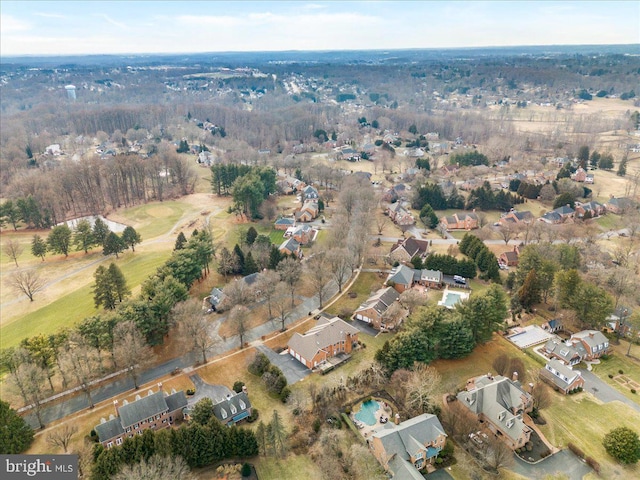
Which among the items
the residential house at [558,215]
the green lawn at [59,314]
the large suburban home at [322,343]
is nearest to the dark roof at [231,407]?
the large suburban home at [322,343]

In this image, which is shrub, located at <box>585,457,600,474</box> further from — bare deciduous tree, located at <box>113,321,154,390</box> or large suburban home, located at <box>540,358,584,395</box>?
bare deciduous tree, located at <box>113,321,154,390</box>

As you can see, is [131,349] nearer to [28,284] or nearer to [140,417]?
[140,417]

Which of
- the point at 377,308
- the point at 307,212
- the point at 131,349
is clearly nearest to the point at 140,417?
the point at 131,349

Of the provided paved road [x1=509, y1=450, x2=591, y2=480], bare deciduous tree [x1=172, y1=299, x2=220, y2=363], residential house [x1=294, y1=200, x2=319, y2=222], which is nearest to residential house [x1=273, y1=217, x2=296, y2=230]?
residential house [x1=294, y1=200, x2=319, y2=222]

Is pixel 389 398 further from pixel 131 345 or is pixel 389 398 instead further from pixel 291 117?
pixel 291 117

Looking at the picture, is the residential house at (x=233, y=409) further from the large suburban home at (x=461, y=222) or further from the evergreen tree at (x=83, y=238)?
the large suburban home at (x=461, y=222)

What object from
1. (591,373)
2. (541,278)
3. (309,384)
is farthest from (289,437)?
(541,278)
